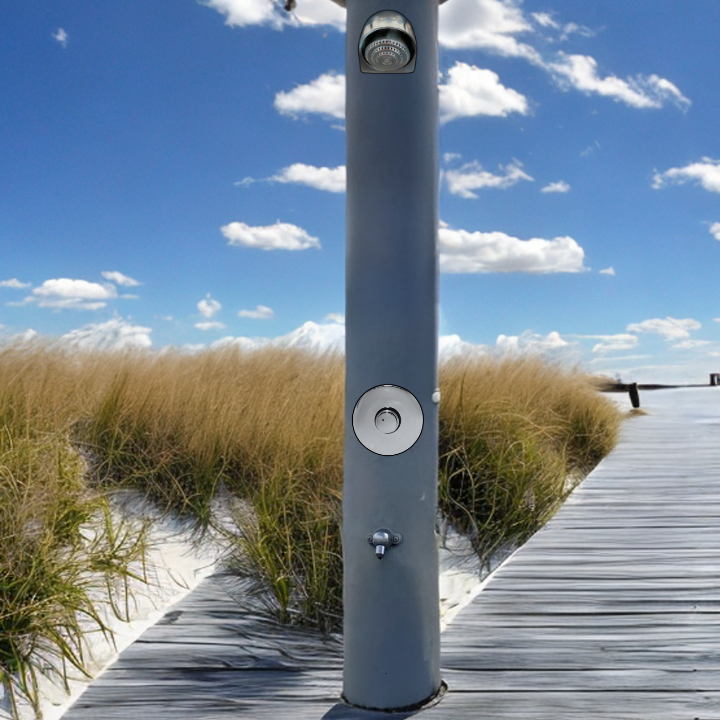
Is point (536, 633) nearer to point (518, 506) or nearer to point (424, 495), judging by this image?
point (424, 495)

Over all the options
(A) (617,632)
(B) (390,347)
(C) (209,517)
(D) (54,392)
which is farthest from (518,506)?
(D) (54,392)

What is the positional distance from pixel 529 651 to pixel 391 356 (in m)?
1.34

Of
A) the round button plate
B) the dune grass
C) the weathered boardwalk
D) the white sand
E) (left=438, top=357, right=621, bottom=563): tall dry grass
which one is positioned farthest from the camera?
(left=438, top=357, right=621, bottom=563): tall dry grass

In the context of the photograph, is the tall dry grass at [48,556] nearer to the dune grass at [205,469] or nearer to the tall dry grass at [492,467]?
the dune grass at [205,469]

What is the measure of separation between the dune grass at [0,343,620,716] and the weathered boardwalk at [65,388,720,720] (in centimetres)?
29

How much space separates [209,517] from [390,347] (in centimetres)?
247

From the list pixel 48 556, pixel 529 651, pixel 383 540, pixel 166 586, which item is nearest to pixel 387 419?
pixel 383 540

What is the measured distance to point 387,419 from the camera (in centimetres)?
225

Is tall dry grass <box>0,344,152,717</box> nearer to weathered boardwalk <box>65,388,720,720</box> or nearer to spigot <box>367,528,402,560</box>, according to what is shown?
weathered boardwalk <box>65,388,720,720</box>

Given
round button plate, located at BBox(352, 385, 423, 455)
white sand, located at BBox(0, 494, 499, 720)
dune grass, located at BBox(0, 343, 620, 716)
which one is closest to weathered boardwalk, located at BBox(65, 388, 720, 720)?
white sand, located at BBox(0, 494, 499, 720)

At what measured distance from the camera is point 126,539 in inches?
151

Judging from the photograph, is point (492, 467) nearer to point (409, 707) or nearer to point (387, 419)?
point (409, 707)

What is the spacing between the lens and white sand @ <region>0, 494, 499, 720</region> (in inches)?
113

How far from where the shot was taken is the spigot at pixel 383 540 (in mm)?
2258
